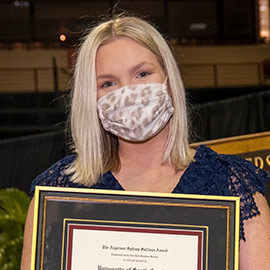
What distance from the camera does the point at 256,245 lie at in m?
1.36

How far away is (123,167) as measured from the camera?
5.05ft

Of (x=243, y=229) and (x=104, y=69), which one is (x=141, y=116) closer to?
(x=104, y=69)

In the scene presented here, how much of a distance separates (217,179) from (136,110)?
10.8 inches

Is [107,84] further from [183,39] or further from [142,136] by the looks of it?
[183,39]

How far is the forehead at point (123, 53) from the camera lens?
1.41 m

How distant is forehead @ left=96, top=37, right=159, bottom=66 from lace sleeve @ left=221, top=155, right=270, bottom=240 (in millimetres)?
350

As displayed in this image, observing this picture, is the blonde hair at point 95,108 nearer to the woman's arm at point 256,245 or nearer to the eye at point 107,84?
the eye at point 107,84

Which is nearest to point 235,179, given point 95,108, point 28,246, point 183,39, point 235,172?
point 235,172

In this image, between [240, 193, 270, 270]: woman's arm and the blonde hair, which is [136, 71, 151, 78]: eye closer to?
the blonde hair

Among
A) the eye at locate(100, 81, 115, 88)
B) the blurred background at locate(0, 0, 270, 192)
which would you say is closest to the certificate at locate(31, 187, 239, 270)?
the eye at locate(100, 81, 115, 88)

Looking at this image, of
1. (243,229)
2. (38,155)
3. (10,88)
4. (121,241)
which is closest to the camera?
(121,241)

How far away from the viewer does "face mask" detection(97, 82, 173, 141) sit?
1.41 m

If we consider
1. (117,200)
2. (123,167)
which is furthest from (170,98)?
(117,200)

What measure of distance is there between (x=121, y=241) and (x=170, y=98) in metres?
0.44
